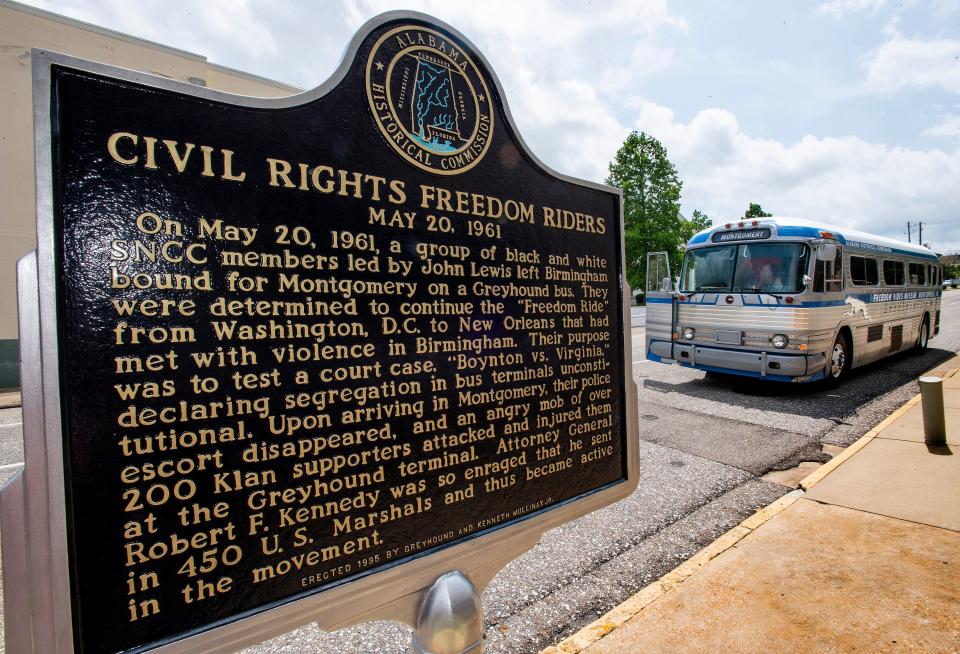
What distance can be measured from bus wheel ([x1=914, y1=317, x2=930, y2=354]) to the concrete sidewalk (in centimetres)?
1034

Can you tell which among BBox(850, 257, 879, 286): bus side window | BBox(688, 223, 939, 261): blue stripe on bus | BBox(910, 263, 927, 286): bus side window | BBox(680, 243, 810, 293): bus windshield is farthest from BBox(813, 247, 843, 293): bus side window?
BBox(910, 263, 927, 286): bus side window

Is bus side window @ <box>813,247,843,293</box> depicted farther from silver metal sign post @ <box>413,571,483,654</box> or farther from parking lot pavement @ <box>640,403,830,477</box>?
silver metal sign post @ <box>413,571,483,654</box>

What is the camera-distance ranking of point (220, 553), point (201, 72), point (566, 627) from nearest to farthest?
1. point (220, 553)
2. point (566, 627)
3. point (201, 72)

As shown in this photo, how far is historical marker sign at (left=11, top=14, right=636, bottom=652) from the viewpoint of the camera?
1.12 m

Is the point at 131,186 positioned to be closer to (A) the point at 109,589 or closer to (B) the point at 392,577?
(A) the point at 109,589

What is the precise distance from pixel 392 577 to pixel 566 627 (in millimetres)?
1550

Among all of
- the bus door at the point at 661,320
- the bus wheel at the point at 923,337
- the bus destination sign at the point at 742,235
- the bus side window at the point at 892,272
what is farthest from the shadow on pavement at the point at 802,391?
the bus wheel at the point at 923,337

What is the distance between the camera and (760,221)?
7422mm

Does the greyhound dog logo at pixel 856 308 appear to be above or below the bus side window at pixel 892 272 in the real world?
below

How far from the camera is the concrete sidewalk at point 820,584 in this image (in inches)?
93.6

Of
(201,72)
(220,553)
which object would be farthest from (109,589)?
(201,72)

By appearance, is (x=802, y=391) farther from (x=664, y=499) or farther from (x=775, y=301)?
(x=664, y=499)

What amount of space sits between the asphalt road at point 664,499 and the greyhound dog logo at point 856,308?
3.99 ft

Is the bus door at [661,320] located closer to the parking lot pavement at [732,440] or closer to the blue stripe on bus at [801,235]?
the blue stripe on bus at [801,235]
